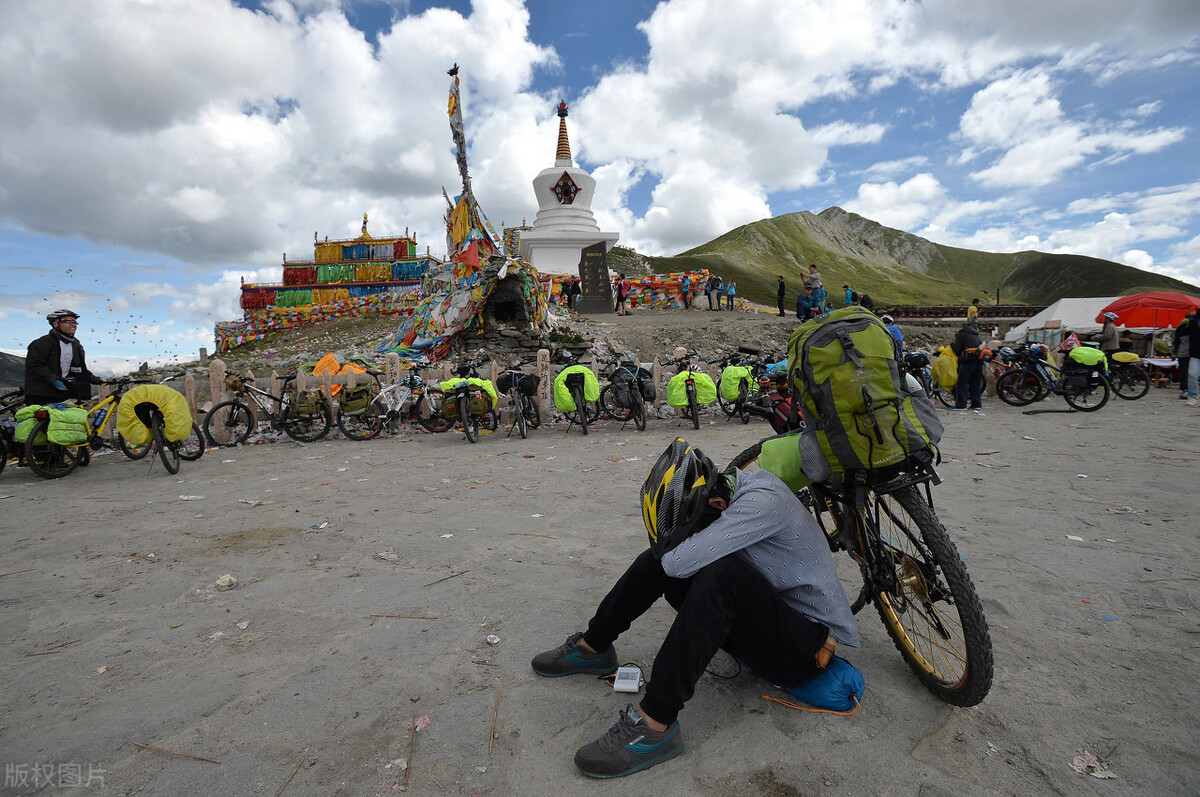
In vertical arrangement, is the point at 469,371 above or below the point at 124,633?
above

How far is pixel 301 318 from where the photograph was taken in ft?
93.3

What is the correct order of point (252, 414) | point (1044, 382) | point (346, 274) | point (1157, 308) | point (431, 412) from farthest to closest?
point (346, 274) → point (1157, 308) → point (1044, 382) → point (431, 412) → point (252, 414)

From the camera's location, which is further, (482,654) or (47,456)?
(47,456)

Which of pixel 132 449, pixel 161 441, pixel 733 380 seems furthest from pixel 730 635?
pixel 132 449

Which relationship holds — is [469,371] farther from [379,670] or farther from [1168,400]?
[1168,400]

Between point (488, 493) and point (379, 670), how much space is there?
2.99 m

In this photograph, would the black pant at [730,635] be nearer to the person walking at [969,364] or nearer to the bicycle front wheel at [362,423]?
the bicycle front wheel at [362,423]

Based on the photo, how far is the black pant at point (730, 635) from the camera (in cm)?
189

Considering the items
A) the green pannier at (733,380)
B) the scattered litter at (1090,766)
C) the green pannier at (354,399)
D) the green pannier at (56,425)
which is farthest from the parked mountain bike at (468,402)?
the scattered litter at (1090,766)

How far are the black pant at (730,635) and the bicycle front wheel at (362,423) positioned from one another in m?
7.66

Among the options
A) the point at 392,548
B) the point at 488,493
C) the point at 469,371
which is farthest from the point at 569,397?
the point at 392,548

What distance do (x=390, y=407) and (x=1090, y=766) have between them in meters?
8.80

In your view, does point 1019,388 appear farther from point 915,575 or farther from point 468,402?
point 915,575

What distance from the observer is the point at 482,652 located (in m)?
2.57
